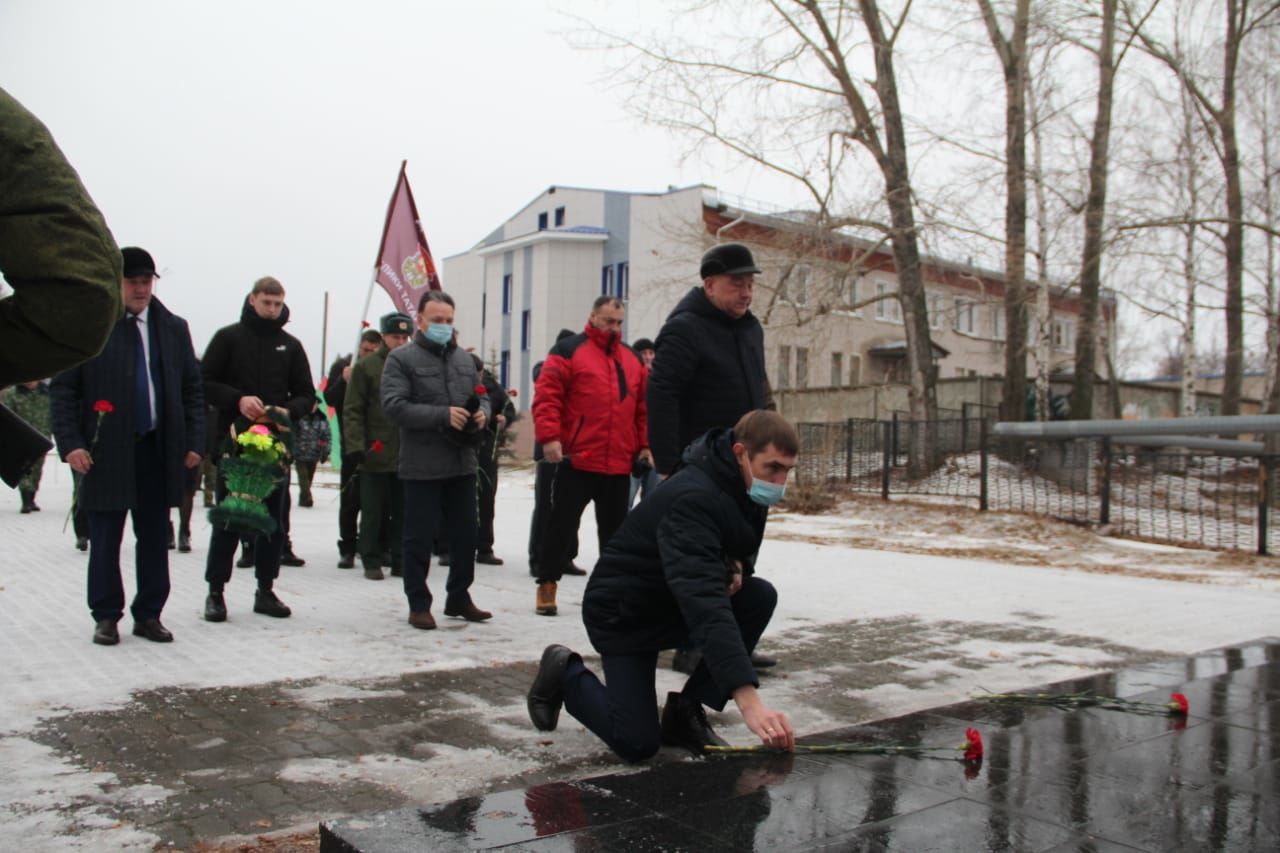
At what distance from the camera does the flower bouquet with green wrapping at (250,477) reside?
6.11 meters

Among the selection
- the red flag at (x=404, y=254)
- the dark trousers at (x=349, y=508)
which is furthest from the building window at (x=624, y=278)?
the dark trousers at (x=349, y=508)

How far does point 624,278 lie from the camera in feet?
147

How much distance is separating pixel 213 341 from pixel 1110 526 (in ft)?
36.2

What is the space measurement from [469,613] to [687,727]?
291 centimetres

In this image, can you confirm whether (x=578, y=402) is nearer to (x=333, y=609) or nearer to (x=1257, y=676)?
(x=333, y=609)

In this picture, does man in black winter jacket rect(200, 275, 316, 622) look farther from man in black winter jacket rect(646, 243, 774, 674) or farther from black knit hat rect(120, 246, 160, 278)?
man in black winter jacket rect(646, 243, 774, 674)

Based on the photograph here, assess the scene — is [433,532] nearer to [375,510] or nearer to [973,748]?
[375,510]

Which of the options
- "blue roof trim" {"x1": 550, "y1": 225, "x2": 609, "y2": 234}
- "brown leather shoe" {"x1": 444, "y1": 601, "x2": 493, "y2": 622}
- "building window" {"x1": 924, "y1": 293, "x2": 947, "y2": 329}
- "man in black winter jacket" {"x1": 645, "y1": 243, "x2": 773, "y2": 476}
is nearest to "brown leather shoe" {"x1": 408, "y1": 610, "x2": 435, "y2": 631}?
"brown leather shoe" {"x1": 444, "y1": 601, "x2": 493, "y2": 622}

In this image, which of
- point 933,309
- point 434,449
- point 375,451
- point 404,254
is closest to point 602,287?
point 933,309

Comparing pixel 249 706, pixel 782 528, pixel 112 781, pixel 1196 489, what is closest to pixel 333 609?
pixel 249 706

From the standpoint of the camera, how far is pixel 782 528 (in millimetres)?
14391

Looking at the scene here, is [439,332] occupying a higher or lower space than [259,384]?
higher

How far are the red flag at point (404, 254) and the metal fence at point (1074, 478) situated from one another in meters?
6.69

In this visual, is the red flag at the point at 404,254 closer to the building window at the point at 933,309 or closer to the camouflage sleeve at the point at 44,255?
the building window at the point at 933,309
